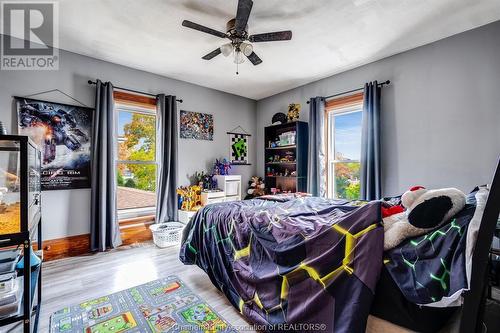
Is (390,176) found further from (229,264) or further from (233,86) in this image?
(233,86)

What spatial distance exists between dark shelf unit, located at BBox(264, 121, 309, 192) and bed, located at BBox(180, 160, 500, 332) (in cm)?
204

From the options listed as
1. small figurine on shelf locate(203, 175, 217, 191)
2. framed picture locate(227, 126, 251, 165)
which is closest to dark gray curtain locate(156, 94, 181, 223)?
small figurine on shelf locate(203, 175, 217, 191)

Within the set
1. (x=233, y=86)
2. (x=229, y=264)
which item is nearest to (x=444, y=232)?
(x=229, y=264)

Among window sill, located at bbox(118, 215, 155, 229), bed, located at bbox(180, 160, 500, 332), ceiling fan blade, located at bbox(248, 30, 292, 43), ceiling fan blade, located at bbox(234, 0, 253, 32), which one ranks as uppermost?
ceiling fan blade, located at bbox(234, 0, 253, 32)

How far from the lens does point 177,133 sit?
148 inches

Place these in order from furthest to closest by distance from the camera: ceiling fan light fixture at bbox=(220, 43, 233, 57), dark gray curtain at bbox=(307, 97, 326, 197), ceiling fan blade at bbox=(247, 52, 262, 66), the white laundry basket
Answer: dark gray curtain at bbox=(307, 97, 326, 197)
the white laundry basket
ceiling fan blade at bbox=(247, 52, 262, 66)
ceiling fan light fixture at bbox=(220, 43, 233, 57)

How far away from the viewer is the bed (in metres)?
0.95

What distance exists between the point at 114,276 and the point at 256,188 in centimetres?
277

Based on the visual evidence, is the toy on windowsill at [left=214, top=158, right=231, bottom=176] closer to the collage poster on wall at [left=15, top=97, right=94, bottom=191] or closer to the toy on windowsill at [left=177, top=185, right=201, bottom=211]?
the toy on windowsill at [left=177, top=185, right=201, bottom=211]

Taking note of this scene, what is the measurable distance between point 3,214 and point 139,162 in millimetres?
2392

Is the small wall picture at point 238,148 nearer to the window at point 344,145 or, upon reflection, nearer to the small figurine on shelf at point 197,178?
the small figurine on shelf at point 197,178

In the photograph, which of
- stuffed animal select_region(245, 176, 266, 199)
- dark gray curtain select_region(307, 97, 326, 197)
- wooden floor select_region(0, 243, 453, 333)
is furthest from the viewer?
stuffed animal select_region(245, 176, 266, 199)
